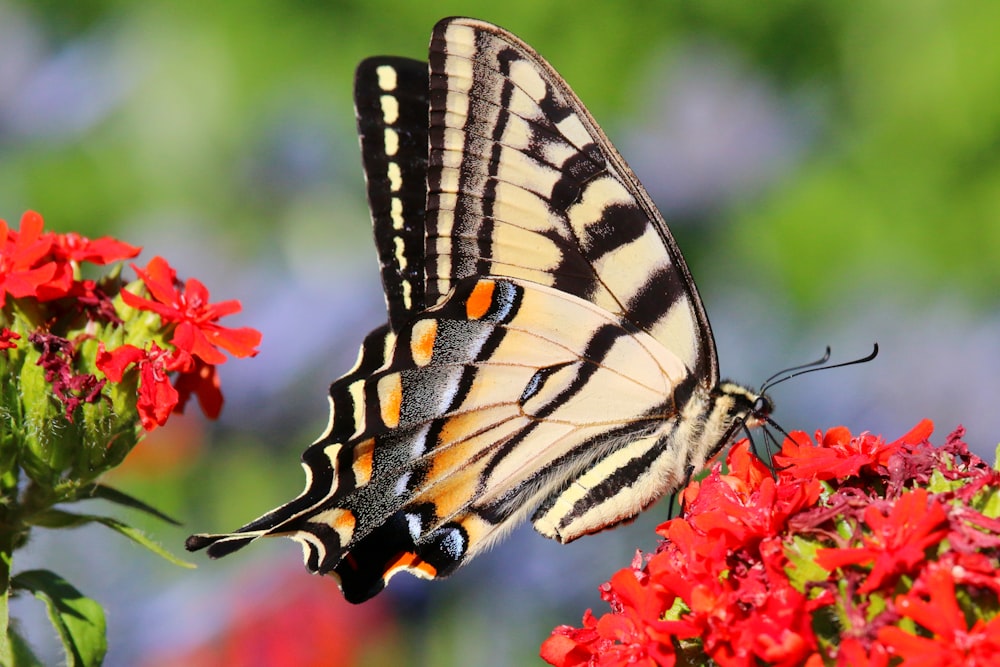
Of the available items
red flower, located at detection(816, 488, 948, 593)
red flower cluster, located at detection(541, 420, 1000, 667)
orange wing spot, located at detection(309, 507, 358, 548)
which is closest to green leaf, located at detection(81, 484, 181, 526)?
orange wing spot, located at detection(309, 507, 358, 548)

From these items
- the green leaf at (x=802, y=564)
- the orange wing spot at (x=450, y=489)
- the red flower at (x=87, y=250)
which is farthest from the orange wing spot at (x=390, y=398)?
the green leaf at (x=802, y=564)

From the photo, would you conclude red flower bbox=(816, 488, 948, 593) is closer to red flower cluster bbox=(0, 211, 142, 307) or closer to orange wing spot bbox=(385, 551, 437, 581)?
orange wing spot bbox=(385, 551, 437, 581)

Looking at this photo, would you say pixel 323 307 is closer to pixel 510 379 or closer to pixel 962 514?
pixel 510 379

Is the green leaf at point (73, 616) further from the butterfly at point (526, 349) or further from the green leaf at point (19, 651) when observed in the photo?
the butterfly at point (526, 349)

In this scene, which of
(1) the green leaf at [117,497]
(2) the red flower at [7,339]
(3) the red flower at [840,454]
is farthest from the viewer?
(1) the green leaf at [117,497]

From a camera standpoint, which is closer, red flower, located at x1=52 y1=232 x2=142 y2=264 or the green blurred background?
red flower, located at x1=52 y1=232 x2=142 y2=264

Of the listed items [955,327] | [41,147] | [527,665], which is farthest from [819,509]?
[41,147]

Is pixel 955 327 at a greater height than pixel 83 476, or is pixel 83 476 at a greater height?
pixel 955 327
